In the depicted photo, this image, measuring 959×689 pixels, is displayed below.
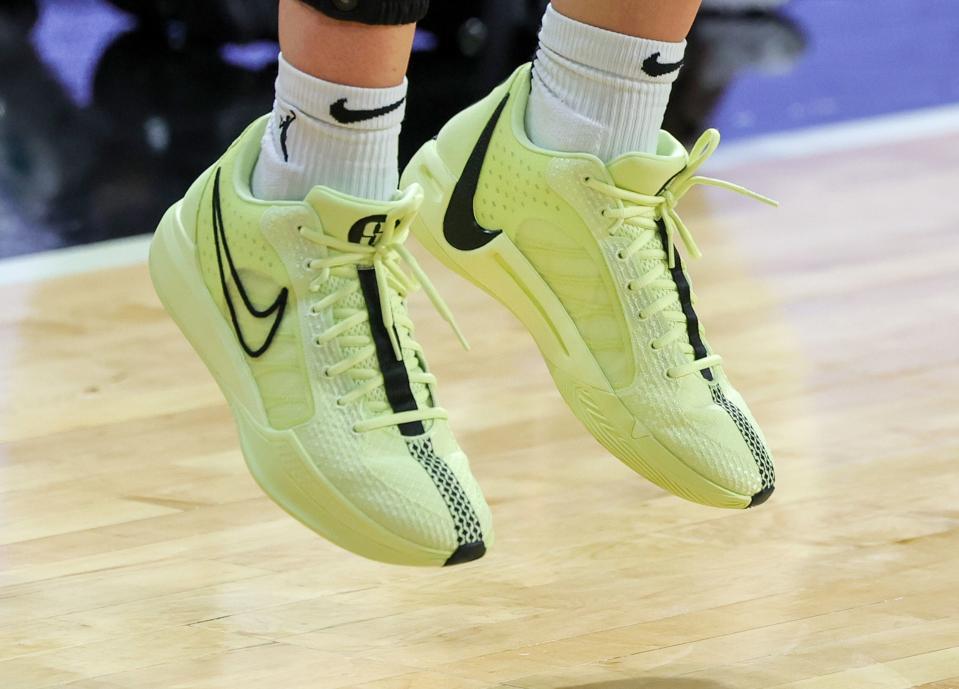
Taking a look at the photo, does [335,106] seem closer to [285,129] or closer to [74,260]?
[285,129]

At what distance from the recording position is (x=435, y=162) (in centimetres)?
125

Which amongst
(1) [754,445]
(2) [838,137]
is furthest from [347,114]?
(2) [838,137]

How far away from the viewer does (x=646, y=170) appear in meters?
1.13

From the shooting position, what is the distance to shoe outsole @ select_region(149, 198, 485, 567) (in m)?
1.05

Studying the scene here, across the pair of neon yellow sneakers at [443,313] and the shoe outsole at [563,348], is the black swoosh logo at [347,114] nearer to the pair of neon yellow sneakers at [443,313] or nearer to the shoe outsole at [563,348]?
the pair of neon yellow sneakers at [443,313]

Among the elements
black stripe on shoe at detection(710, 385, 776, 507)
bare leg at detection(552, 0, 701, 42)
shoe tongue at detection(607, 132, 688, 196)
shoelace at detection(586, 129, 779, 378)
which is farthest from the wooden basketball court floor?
bare leg at detection(552, 0, 701, 42)

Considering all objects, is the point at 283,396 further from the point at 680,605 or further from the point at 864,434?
the point at 864,434

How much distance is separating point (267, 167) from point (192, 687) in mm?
427

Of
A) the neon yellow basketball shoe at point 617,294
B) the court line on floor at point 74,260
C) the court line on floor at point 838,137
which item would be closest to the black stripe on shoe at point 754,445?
the neon yellow basketball shoe at point 617,294

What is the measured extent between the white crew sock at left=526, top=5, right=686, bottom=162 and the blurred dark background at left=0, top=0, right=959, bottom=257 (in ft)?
4.47

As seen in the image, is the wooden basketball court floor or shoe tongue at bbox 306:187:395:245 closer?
shoe tongue at bbox 306:187:395:245

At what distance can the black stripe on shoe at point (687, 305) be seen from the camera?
1172 millimetres

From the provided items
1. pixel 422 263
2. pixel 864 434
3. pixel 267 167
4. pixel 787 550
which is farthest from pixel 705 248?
pixel 267 167

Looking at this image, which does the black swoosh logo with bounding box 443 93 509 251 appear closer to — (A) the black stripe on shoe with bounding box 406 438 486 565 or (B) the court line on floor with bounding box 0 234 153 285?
(A) the black stripe on shoe with bounding box 406 438 486 565
